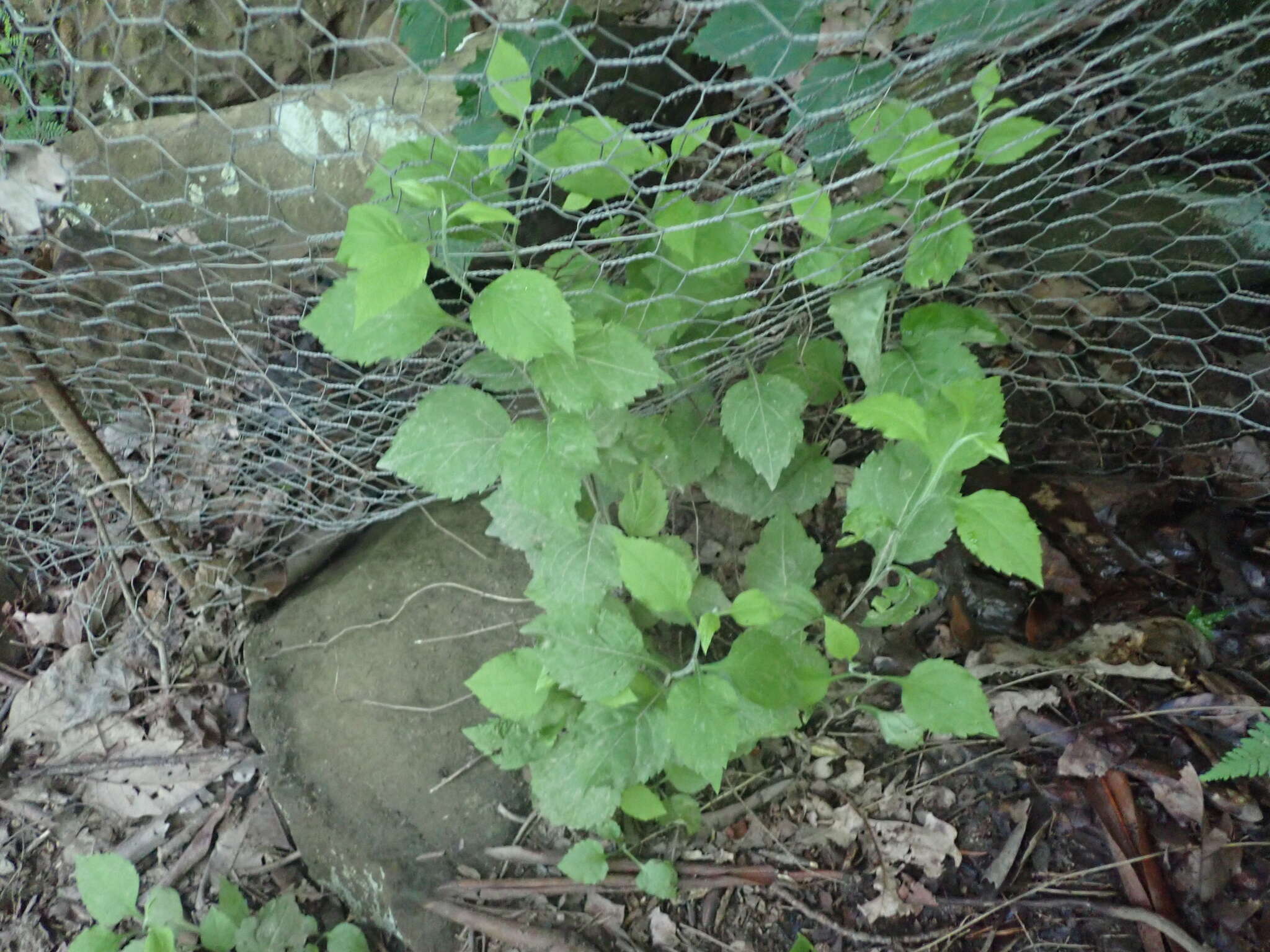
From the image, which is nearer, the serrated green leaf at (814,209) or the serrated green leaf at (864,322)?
the serrated green leaf at (814,209)

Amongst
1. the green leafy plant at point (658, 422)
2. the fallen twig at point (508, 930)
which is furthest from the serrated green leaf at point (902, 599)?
the fallen twig at point (508, 930)

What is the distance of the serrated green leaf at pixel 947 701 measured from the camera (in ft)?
3.87

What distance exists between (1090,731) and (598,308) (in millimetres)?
1110

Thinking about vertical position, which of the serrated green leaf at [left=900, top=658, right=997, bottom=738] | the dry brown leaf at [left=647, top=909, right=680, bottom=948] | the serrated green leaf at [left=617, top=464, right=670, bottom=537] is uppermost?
the serrated green leaf at [left=900, top=658, right=997, bottom=738]

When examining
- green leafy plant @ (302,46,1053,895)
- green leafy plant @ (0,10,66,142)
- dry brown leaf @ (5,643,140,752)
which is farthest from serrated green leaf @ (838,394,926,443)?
dry brown leaf @ (5,643,140,752)

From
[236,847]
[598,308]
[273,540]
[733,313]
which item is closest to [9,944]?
[236,847]

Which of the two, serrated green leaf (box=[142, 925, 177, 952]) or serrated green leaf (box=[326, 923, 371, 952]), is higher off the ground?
serrated green leaf (box=[142, 925, 177, 952])

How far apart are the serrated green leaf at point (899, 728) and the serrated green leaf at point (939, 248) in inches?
26.8

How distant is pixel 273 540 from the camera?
1.99 m

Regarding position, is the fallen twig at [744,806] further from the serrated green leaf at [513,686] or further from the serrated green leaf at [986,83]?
the serrated green leaf at [986,83]

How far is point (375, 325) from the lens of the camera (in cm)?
109

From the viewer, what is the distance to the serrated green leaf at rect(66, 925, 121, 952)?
1.55 metres

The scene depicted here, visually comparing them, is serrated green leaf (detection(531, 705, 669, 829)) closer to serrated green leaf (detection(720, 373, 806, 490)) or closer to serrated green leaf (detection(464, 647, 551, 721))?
serrated green leaf (detection(464, 647, 551, 721))

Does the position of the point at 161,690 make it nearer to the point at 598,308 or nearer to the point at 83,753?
the point at 83,753
